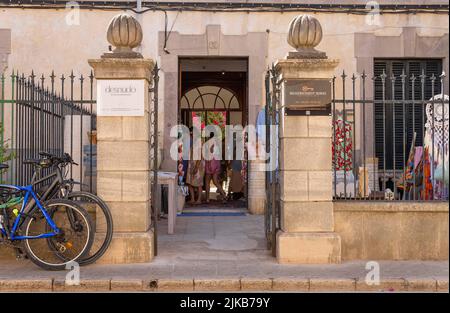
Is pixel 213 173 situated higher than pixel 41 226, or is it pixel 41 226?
pixel 213 173

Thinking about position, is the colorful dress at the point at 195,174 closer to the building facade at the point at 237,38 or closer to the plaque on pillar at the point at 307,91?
the building facade at the point at 237,38

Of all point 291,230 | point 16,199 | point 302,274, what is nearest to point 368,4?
point 291,230

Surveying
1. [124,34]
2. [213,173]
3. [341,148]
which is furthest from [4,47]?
[341,148]

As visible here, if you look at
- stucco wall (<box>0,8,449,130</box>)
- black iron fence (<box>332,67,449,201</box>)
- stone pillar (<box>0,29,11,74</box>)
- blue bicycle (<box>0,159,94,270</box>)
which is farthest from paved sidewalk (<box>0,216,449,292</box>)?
stone pillar (<box>0,29,11,74</box>)

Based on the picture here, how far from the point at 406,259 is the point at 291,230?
1578 millimetres

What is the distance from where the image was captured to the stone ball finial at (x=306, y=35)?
23.3 ft

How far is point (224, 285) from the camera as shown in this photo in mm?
6043

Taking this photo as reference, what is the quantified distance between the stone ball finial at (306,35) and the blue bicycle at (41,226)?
348cm

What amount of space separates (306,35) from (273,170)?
1.86 meters

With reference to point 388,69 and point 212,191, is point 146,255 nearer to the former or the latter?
point 388,69

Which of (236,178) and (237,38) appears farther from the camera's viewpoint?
(236,178)

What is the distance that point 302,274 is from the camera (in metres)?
6.39

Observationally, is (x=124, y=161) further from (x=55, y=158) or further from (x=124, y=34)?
(x=124, y=34)
